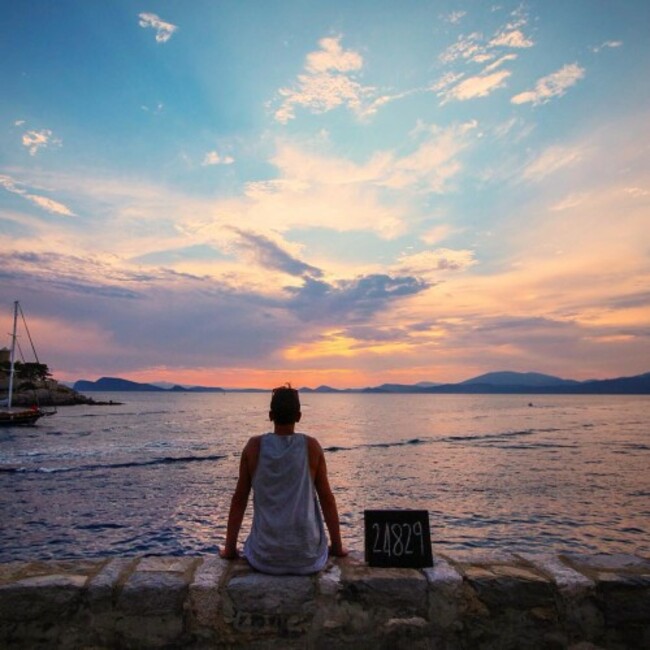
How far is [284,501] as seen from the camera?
3805 millimetres

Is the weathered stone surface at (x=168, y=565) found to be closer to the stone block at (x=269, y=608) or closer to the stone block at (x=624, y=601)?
the stone block at (x=269, y=608)

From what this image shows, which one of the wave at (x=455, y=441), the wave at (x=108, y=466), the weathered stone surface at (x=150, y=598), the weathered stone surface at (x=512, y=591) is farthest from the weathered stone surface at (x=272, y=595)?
the wave at (x=455, y=441)

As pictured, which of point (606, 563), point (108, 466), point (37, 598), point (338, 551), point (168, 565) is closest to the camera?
point (37, 598)

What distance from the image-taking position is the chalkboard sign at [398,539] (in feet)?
12.3

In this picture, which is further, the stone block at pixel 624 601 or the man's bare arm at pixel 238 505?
the man's bare arm at pixel 238 505

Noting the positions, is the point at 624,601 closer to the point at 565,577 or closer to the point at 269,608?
the point at 565,577

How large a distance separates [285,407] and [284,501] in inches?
29.0

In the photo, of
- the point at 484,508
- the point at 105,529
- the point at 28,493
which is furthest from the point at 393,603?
the point at 28,493

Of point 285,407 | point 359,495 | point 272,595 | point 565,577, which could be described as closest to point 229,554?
point 272,595

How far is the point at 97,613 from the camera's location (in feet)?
10.9

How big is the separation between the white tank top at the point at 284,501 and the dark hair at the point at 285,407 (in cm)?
14

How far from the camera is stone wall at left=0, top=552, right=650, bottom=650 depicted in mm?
3311

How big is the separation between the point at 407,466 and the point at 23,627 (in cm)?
2853

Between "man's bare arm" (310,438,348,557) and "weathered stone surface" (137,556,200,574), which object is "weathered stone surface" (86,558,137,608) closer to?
"weathered stone surface" (137,556,200,574)
